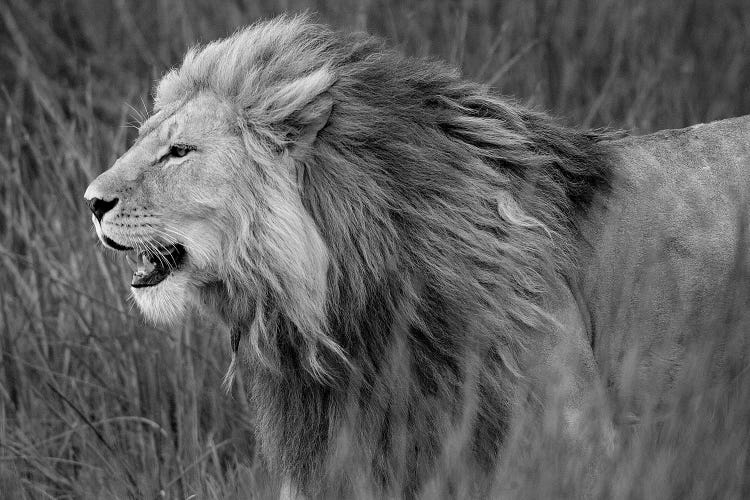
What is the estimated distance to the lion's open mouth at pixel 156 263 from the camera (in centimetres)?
332

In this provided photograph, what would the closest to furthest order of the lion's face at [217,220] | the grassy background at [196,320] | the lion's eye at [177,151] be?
the grassy background at [196,320] < the lion's face at [217,220] < the lion's eye at [177,151]

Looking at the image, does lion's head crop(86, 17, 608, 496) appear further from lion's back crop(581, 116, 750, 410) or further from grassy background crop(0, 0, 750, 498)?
grassy background crop(0, 0, 750, 498)

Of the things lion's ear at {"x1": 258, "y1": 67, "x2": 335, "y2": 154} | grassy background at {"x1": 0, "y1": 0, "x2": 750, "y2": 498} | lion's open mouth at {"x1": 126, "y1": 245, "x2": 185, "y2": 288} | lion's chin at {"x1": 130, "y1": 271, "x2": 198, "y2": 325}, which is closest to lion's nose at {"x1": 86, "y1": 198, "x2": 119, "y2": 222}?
lion's open mouth at {"x1": 126, "y1": 245, "x2": 185, "y2": 288}

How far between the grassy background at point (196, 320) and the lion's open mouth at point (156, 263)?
680mm

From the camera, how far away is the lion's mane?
3262 mm

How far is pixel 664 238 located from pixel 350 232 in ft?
3.13

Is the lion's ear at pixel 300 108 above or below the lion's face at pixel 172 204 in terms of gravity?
above

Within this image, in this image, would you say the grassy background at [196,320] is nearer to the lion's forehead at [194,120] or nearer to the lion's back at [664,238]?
the lion's back at [664,238]

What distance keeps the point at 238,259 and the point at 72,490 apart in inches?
59.0

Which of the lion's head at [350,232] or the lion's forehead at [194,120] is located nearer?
the lion's head at [350,232]

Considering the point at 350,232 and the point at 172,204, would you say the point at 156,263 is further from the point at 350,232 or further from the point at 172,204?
the point at 350,232

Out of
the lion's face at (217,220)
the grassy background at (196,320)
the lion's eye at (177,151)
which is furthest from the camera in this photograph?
the lion's eye at (177,151)

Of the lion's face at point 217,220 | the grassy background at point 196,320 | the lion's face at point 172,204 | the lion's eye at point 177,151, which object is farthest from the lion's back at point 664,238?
the lion's eye at point 177,151

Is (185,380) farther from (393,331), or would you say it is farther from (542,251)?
(542,251)
